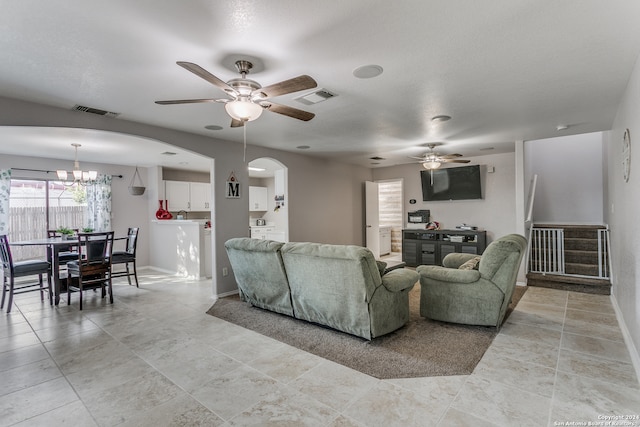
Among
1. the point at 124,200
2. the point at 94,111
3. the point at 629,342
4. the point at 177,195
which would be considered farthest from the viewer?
the point at 177,195

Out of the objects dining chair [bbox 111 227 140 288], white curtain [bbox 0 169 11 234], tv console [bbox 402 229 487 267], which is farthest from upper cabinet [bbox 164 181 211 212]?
tv console [bbox 402 229 487 267]

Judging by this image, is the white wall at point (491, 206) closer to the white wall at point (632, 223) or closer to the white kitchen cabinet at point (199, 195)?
the white wall at point (632, 223)

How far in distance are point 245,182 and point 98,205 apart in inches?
147

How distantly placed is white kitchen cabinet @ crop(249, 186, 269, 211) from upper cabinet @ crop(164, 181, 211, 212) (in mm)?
1325

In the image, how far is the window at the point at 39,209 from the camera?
5.73m

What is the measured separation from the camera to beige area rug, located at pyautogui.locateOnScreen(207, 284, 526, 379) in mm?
2514

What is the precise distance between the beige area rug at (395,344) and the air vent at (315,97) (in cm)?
241

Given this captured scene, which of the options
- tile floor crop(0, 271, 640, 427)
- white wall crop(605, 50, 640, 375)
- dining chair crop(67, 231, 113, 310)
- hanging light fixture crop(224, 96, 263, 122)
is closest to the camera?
tile floor crop(0, 271, 640, 427)

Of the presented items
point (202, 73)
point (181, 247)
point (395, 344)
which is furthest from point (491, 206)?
point (181, 247)

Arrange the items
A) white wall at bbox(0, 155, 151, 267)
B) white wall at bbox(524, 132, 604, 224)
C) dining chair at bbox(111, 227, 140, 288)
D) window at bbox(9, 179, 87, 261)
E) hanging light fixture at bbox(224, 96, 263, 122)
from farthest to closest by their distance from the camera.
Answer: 1. white wall at bbox(524, 132, 604, 224)
2. white wall at bbox(0, 155, 151, 267)
3. window at bbox(9, 179, 87, 261)
4. dining chair at bbox(111, 227, 140, 288)
5. hanging light fixture at bbox(224, 96, 263, 122)

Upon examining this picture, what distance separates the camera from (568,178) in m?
6.47

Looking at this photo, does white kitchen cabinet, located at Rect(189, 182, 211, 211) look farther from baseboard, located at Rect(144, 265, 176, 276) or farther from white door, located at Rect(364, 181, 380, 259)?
white door, located at Rect(364, 181, 380, 259)

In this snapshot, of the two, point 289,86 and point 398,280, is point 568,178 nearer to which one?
point 398,280

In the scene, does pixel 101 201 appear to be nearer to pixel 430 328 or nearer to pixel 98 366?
pixel 98 366
